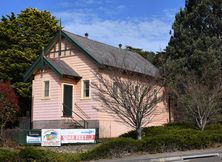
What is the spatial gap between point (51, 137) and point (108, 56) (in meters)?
9.55

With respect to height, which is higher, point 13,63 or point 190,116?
point 13,63

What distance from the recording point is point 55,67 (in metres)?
32.4

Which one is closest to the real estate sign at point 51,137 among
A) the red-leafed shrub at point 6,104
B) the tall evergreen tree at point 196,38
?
the red-leafed shrub at point 6,104

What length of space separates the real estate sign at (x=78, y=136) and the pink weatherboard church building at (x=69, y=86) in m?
3.96

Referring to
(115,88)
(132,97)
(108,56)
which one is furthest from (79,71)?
(132,97)

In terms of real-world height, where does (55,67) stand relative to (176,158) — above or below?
above

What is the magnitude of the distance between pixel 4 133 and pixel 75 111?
562 cm

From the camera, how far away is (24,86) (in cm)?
4041

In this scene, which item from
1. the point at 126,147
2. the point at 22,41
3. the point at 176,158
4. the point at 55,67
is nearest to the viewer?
the point at 176,158

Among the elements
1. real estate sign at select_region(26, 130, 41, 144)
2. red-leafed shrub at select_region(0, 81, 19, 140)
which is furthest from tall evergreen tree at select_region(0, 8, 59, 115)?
real estate sign at select_region(26, 130, 41, 144)

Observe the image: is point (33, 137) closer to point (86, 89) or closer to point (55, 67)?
point (55, 67)

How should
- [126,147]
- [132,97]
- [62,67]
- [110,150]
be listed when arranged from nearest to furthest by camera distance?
[110,150] → [126,147] → [132,97] → [62,67]

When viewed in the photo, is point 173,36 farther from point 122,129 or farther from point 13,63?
point 13,63

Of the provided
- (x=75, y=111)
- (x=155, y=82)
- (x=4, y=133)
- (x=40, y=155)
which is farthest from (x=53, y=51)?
(x=40, y=155)
